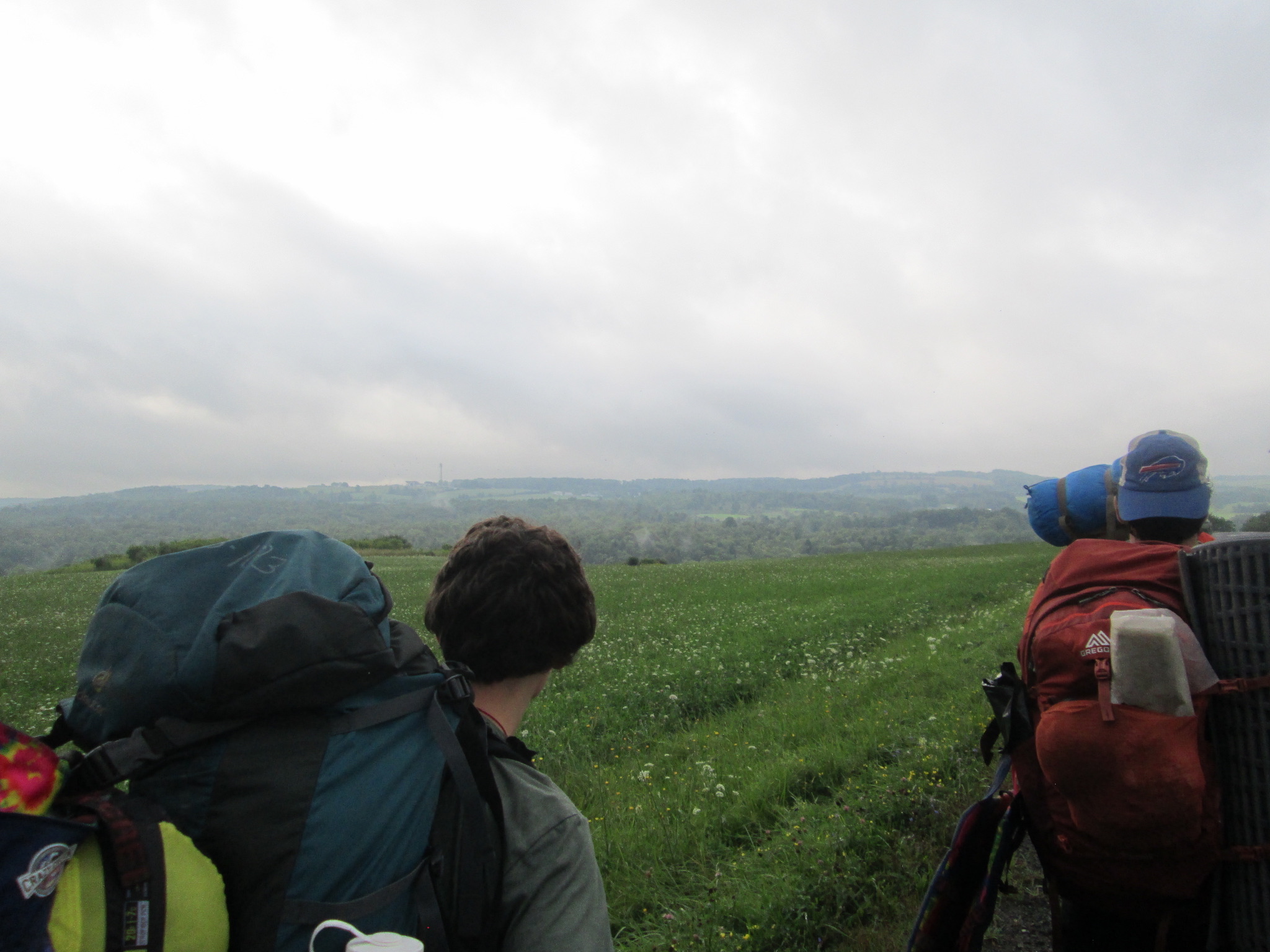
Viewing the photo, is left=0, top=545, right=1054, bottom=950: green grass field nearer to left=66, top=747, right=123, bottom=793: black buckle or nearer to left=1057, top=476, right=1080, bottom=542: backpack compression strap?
left=1057, top=476, right=1080, bottom=542: backpack compression strap

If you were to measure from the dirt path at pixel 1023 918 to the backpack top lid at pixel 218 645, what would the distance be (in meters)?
3.64

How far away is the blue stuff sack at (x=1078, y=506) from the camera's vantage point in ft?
9.08

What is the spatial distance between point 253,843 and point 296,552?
65 centimetres

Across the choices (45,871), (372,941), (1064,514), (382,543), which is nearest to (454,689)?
(372,941)

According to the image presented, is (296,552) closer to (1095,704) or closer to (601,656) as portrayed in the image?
(1095,704)

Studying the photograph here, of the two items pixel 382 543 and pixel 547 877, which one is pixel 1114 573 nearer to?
pixel 547 877

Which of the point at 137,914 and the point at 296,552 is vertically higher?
the point at 296,552

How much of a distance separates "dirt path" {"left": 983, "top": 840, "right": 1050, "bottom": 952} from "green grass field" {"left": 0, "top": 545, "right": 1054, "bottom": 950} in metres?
0.40

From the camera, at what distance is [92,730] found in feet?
4.73

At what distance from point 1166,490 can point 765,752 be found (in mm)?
4644

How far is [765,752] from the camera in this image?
6.15m

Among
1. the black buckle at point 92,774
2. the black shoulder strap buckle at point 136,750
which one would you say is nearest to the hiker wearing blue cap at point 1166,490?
the black shoulder strap buckle at point 136,750

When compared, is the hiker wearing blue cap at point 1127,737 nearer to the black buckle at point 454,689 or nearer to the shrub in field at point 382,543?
the black buckle at point 454,689

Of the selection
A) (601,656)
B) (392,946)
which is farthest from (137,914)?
(601,656)
